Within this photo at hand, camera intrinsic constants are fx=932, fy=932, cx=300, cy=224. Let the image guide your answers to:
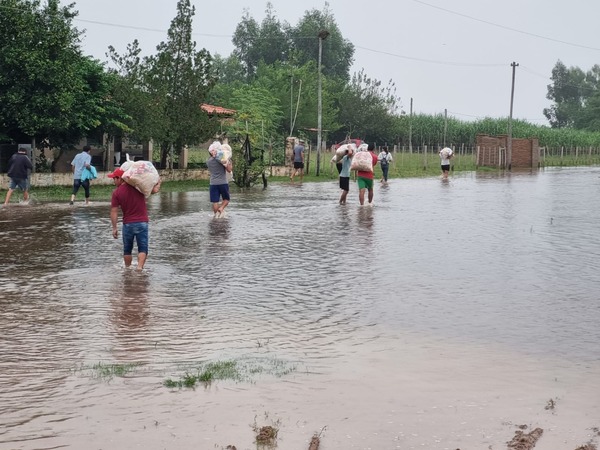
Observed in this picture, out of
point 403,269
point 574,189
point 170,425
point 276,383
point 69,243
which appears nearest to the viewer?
point 170,425

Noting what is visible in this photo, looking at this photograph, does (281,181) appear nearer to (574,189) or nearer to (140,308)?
(574,189)

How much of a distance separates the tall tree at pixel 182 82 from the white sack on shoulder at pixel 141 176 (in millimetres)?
22693

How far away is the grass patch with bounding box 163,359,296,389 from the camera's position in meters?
6.43

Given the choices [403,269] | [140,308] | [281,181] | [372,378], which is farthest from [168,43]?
[372,378]

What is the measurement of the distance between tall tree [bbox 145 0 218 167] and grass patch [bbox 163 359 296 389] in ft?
92.1

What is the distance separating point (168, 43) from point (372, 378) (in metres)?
31.2

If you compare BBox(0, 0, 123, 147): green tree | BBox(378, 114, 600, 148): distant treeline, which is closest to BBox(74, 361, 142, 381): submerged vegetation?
BBox(0, 0, 123, 147): green tree

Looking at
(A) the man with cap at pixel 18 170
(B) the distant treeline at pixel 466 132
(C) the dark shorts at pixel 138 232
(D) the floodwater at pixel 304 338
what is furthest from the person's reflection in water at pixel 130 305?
(B) the distant treeline at pixel 466 132

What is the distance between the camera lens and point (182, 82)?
35812 millimetres

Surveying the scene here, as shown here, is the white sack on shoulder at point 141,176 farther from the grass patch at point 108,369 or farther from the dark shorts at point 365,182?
the dark shorts at point 365,182

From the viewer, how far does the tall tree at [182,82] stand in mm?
35281

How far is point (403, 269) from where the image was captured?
498 inches

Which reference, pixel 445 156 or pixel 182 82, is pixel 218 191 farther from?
pixel 445 156

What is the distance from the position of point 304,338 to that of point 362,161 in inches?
571
